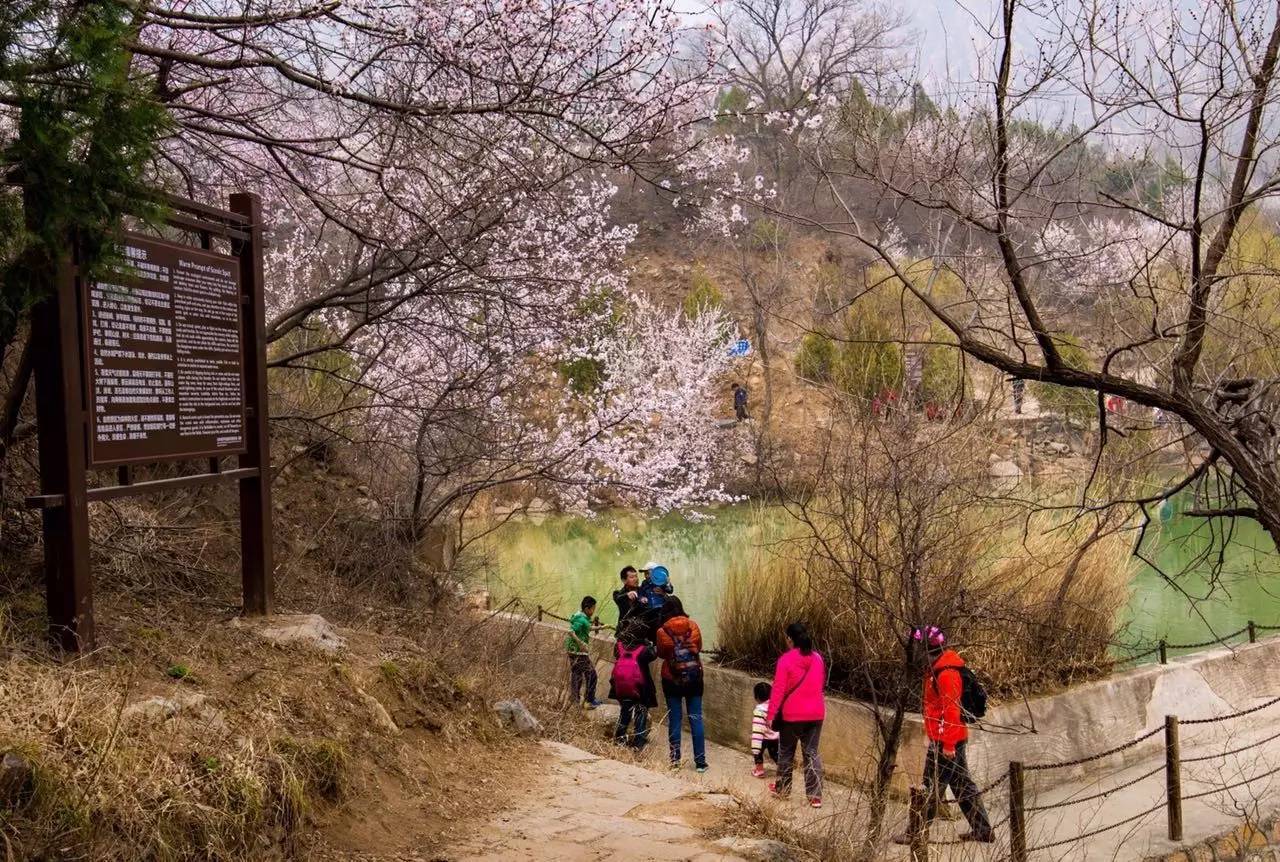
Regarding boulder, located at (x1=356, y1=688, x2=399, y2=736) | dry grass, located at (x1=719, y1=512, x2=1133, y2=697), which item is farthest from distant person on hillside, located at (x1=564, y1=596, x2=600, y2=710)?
boulder, located at (x1=356, y1=688, x2=399, y2=736)

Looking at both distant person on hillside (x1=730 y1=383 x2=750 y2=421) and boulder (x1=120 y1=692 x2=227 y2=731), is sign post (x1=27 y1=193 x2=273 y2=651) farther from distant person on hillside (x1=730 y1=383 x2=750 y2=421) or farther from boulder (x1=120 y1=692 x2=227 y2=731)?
distant person on hillside (x1=730 y1=383 x2=750 y2=421)

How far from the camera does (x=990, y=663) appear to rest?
10664 mm

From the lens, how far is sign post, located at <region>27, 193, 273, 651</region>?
5410 millimetres

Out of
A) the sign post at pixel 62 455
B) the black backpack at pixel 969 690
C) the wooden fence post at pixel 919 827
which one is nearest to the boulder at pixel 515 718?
the wooden fence post at pixel 919 827

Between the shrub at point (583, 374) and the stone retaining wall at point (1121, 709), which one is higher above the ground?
the shrub at point (583, 374)

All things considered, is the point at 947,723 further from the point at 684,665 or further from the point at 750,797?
the point at 684,665

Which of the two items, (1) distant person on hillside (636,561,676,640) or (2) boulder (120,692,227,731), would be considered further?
(1) distant person on hillside (636,561,676,640)

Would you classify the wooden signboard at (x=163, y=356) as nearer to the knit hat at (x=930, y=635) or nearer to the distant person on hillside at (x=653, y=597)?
the knit hat at (x=930, y=635)

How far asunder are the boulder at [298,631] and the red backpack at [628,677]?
3.95 metres

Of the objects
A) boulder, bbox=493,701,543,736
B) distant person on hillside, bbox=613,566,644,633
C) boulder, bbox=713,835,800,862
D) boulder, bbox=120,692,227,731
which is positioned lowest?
boulder, bbox=713,835,800,862

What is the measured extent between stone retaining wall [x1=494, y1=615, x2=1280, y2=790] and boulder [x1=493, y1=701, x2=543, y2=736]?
2748 mm

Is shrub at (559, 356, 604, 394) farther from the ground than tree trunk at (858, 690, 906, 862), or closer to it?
farther from the ground

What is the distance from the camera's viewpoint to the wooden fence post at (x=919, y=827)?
635 cm

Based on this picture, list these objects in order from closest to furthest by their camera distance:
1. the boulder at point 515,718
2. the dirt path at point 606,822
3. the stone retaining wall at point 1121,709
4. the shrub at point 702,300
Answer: the dirt path at point 606,822
the boulder at point 515,718
the stone retaining wall at point 1121,709
the shrub at point 702,300
